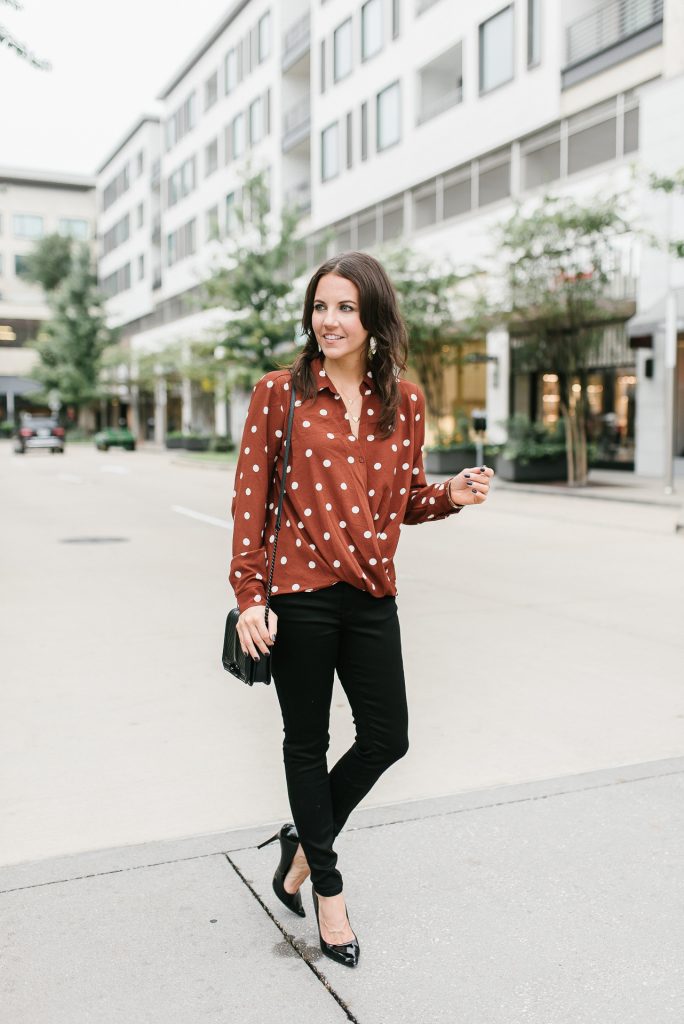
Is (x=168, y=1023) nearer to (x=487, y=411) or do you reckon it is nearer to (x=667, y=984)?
(x=667, y=984)

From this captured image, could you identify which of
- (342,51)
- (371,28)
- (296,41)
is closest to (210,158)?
(296,41)

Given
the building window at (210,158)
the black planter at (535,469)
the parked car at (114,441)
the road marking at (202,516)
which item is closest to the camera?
the road marking at (202,516)

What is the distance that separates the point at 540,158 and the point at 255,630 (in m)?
26.4

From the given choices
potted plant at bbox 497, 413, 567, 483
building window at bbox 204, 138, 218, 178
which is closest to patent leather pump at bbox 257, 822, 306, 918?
potted plant at bbox 497, 413, 567, 483

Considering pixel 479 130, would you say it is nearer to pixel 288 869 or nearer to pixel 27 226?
pixel 288 869

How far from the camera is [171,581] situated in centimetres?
912

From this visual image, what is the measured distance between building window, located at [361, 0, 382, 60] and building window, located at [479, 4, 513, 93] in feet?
20.0

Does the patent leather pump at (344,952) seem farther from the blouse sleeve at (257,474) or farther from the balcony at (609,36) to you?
the balcony at (609,36)

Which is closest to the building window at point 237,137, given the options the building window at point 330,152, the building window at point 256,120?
the building window at point 256,120

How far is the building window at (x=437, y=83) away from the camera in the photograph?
30297 mm

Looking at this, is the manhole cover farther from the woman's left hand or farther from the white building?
the white building

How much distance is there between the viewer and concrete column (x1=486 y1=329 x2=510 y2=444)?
1117 inches

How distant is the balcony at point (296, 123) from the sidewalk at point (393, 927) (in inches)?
1513

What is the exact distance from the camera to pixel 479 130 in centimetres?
2828
